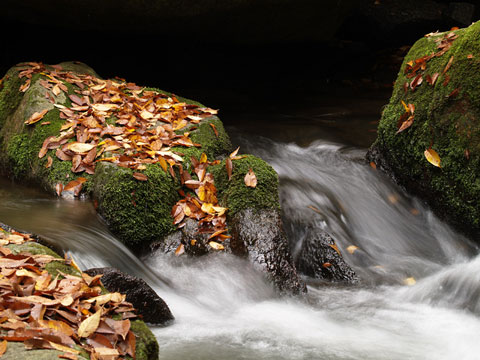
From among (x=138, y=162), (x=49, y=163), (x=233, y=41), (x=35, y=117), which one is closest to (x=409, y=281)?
(x=138, y=162)

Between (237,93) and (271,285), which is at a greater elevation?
(237,93)

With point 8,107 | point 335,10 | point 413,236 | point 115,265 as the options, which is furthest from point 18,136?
point 335,10

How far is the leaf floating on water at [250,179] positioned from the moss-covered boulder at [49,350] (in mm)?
1666

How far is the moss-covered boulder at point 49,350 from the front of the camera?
2.04 metres

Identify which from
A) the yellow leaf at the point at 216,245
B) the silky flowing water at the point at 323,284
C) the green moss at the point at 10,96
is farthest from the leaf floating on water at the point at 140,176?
the green moss at the point at 10,96

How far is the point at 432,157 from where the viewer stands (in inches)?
208

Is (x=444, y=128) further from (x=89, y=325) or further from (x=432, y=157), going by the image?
(x=89, y=325)

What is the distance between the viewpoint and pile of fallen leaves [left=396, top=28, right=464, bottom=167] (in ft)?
17.3

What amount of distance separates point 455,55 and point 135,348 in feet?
13.7

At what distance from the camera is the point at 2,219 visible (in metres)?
4.01

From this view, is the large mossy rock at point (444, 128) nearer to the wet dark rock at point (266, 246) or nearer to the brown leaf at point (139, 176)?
the wet dark rock at point (266, 246)

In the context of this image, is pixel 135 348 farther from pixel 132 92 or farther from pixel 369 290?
pixel 132 92

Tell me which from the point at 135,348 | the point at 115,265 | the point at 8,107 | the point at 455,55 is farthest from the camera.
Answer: the point at 8,107

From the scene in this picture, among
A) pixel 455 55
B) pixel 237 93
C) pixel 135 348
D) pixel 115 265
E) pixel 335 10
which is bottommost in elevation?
pixel 115 265
